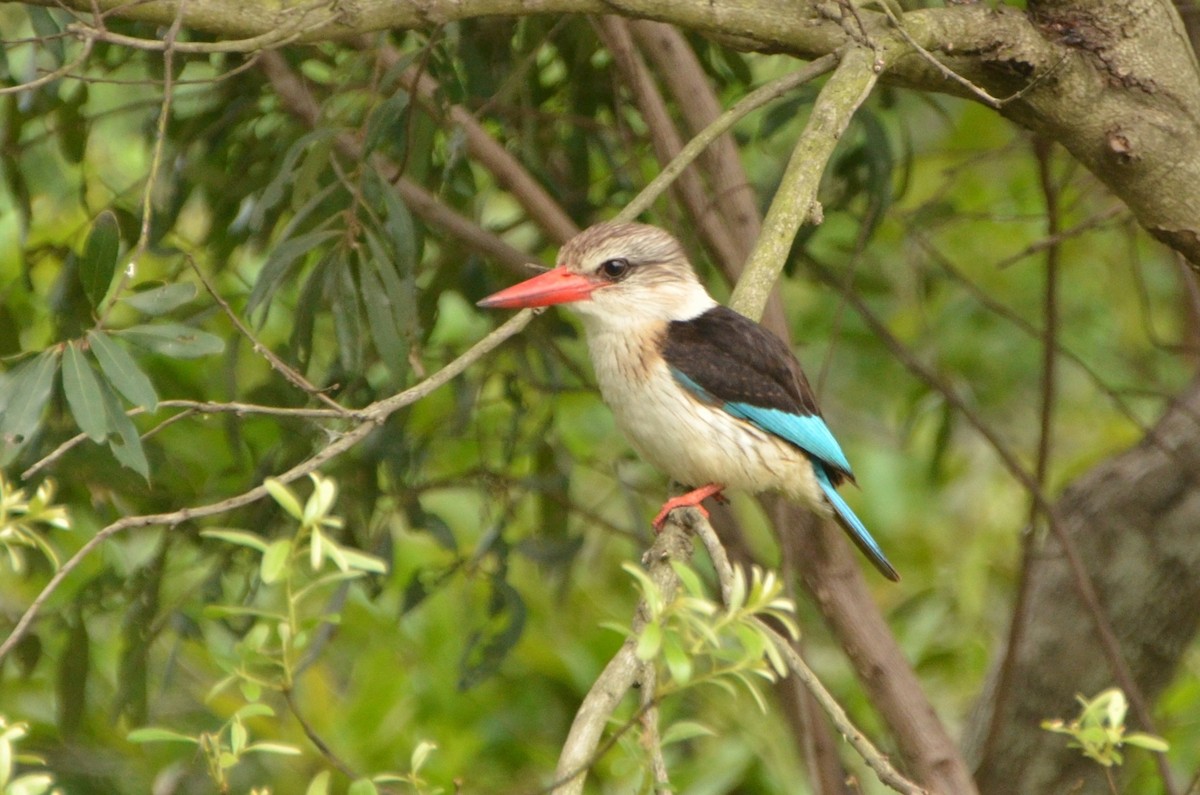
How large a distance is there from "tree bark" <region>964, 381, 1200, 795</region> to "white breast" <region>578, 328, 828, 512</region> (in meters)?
1.11

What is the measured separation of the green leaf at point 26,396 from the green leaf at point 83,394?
3cm

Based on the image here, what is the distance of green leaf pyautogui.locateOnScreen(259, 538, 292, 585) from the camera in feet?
4.51

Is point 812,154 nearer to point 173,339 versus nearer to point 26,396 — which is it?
point 173,339

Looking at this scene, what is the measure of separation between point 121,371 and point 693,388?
1.23 meters

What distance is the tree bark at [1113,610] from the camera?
3.68m

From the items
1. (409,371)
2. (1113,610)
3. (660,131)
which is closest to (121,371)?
(409,371)

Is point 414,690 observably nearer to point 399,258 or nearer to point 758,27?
point 399,258

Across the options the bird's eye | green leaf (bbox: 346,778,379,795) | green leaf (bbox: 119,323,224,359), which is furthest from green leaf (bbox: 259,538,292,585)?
the bird's eye

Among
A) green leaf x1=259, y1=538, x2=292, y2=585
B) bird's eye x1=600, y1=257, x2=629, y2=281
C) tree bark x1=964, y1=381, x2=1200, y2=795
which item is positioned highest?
green leaf x1=259, y1=538, x2=292, y2=585

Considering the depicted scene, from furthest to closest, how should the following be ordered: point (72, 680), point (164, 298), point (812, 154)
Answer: point (72, 680) < point (812, 154) < point (164, 298)

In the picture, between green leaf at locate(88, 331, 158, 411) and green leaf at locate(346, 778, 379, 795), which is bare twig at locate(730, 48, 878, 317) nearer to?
green leaf at locate(88, 331, 158, 411)

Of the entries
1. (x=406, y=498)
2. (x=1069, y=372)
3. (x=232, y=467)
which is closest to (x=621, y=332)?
(x=406, y=498)

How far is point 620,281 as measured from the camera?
296 centimetres

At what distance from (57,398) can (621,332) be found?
1.10m
